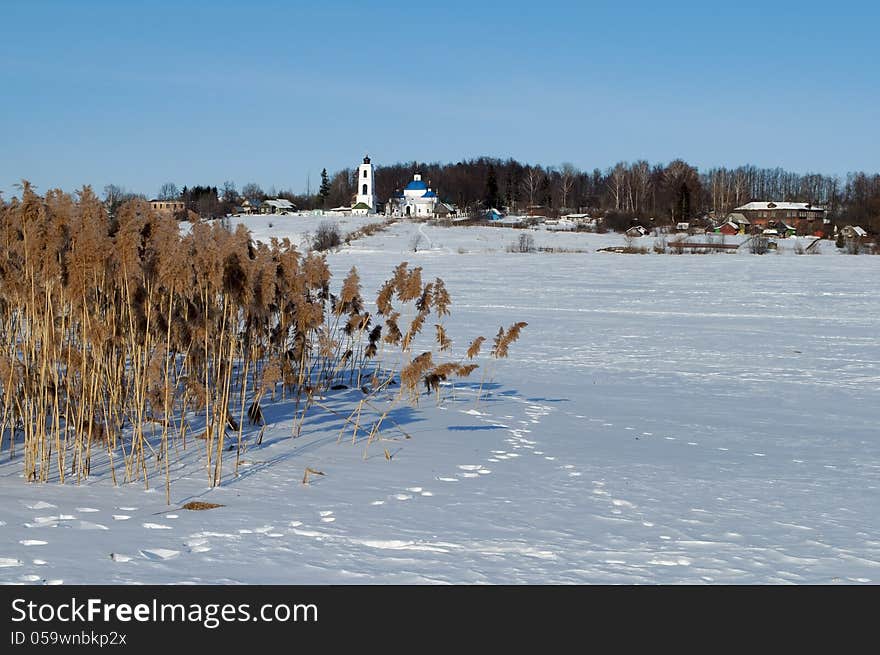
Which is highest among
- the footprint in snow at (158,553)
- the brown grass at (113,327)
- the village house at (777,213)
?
the village house at (777,213)

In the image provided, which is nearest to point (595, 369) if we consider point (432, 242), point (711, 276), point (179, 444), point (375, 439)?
point (375, 439)

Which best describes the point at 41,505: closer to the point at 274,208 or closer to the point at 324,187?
the point at 274,208

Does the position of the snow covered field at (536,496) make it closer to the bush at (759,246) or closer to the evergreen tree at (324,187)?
the bush at (759,246)

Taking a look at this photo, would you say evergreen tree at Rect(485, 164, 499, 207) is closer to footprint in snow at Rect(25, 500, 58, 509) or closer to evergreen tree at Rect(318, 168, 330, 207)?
evergreen tree at Rect(318, 168, 330, 207)

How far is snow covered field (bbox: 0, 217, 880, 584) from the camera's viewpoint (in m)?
3.90

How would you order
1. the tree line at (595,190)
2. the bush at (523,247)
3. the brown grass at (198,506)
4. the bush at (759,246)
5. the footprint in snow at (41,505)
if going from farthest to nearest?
the tree line at (595,190) < the bush at (759,246) < the bush at (523,247) < the brown grass at (198,506) < the footprint in snow at (41,505)

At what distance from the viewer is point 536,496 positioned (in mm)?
5215

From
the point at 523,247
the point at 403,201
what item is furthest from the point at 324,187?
the point at 523,247

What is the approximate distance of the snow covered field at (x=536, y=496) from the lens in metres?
3.90

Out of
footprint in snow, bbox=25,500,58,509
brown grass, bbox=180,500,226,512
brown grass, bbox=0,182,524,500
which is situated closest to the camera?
footprint in snow, bbox=25,500,58,509

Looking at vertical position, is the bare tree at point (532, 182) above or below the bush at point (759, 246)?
above

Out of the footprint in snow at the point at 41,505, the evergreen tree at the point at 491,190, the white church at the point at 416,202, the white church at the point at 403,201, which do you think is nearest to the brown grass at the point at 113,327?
the footprint in snow at the point at 41,505

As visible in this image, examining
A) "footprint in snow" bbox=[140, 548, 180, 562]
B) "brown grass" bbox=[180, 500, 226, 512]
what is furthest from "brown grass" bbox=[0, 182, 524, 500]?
"footprint in snow" bbox=[140, 548, 180, 562]

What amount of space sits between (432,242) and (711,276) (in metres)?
25.9
